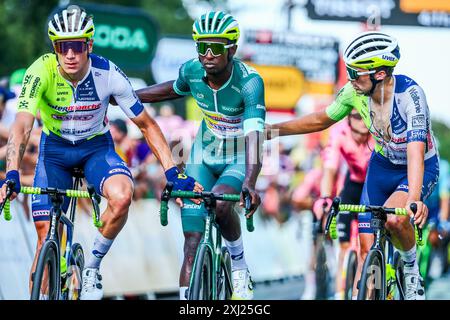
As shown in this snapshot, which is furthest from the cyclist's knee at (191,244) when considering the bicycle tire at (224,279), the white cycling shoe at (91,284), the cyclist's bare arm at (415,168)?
the cyclist's bare arm at (415,168)

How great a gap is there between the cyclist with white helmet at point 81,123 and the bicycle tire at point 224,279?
0.96 meters

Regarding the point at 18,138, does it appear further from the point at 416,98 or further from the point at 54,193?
the point at 416,98

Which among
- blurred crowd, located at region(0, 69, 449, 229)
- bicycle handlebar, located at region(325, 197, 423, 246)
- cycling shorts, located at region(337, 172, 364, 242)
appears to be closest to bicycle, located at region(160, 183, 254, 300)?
bicycle handlebar, located at region(325, 197, 423, 246)

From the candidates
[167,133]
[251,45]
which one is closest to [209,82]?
[167,133]

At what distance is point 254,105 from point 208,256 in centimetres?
131

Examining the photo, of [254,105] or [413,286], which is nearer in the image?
[254,105]

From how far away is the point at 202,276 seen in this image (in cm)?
906

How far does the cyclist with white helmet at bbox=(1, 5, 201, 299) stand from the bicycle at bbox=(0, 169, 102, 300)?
152mm

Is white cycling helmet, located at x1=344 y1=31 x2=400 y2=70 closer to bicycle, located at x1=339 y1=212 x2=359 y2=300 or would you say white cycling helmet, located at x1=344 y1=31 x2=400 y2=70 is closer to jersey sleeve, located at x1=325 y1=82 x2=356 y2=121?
jersey sleeve, located at x1=325 y1=82 x2=356 y2=121

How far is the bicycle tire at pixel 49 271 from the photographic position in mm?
8453

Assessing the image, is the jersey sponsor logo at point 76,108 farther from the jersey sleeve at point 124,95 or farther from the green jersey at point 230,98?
the green jersey at point 230,98

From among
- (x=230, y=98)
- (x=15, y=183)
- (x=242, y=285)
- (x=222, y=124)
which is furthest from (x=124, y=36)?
(x=15, y=183)
